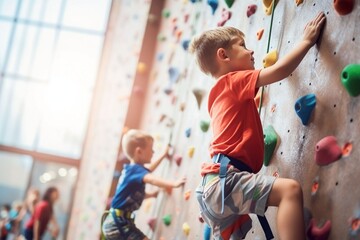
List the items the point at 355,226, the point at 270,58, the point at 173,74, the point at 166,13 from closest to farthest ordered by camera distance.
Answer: the point at 355,226
the point at 270,58
the point at 173,74
the point at 166,13

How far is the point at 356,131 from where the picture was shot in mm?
1106

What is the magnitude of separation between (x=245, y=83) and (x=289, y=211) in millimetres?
432

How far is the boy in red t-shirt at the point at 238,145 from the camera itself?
1185 mm

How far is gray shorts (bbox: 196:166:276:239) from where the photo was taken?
1.23 meters

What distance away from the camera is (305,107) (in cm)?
134

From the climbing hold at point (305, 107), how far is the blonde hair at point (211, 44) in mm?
318

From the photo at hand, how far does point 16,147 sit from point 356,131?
4.93 meters

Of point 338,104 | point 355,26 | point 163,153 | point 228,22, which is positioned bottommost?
point 163,153

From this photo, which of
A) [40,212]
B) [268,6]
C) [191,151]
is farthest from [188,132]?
[40,212]

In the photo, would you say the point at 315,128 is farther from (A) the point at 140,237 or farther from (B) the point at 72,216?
(B) the point at 72,216

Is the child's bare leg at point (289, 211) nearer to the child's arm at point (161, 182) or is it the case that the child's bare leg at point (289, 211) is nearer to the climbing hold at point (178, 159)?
the child's arm at point (161, 182)

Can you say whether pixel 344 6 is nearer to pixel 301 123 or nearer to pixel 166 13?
pixel 301 123

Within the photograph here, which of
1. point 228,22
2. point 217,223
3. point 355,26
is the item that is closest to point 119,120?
point 228,22

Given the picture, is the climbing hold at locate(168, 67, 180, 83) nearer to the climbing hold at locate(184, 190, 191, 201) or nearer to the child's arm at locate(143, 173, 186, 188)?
the child's arm at locate(143, 173, 186, 188)
